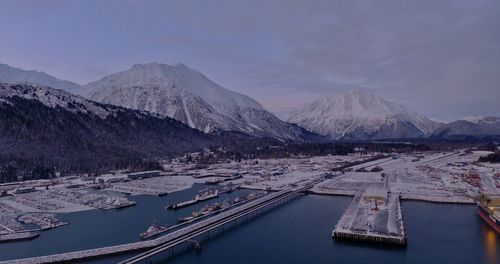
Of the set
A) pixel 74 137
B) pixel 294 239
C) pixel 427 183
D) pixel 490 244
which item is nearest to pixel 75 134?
pixel 74 137

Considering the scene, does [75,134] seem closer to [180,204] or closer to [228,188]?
[228,188]

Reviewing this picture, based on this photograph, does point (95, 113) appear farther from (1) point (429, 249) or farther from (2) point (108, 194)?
(1) point (429, 249)

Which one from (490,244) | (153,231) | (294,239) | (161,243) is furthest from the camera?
(153,231)

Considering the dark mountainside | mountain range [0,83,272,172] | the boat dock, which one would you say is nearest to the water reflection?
the boat dock

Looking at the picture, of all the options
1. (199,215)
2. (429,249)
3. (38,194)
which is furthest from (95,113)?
(429,249)

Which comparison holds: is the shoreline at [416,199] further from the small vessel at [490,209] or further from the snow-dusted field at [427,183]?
the small vessel at [490,209]
